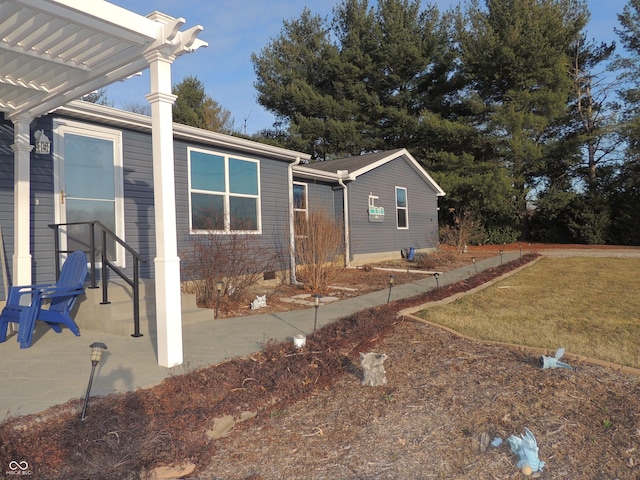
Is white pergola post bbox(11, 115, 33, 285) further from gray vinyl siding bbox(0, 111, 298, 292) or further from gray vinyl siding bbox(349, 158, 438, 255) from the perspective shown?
gray vinyl siding bbox(349, 158, 438, 255)

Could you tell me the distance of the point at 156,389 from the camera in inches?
134

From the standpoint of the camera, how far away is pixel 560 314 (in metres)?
6.36

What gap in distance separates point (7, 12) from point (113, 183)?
11.6ft

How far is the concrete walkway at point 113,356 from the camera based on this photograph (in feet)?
11.0

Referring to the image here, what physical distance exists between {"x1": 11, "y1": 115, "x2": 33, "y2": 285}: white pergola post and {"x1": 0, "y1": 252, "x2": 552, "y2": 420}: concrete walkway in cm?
80

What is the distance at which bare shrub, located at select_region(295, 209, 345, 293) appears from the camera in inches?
336

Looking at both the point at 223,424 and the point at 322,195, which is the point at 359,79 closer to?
the point at 322,195

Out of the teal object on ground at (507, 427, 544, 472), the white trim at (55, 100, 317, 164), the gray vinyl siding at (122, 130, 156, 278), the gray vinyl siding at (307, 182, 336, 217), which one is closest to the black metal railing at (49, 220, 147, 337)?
the gray vinyl siding at (122, 130, 156, 278)

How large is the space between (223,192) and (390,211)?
8221mm

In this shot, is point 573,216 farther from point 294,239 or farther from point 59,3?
point 59,3

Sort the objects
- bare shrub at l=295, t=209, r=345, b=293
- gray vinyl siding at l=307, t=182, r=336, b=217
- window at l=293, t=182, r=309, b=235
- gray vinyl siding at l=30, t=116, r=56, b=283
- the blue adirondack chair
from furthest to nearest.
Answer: gray vinyl siding at l=307, t=182, r=336, b=217, window at l=293, t=182, r=309, b=235, bare shrub at l=295, t=209, r=345, b=293, gray vinyl siding at l=30, t=116, r=56, b=283, the blue adirondack chair

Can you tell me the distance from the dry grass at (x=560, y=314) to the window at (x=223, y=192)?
421cm

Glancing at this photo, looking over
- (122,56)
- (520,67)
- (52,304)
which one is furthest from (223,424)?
(520,67)

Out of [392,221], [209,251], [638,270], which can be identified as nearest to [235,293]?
[209,251]
